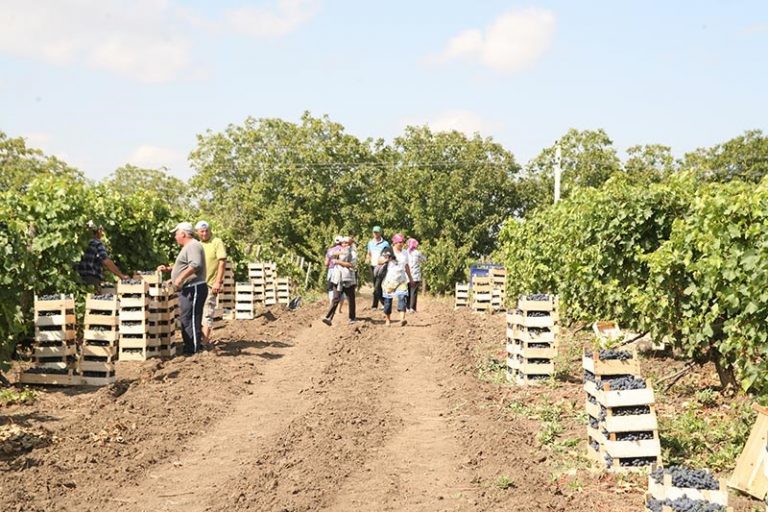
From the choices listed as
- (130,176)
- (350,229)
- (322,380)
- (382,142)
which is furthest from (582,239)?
(130,176)

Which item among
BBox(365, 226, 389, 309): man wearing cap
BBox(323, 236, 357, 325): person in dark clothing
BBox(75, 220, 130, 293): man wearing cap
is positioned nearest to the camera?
BBox(75, 220, 130, 293): man wearing cap

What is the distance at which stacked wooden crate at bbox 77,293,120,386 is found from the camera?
10.7 m

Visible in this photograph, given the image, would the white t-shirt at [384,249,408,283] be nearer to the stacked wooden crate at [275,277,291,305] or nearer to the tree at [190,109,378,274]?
the stacked wooden crate at [275,277,291,305]

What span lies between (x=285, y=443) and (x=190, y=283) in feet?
16.6

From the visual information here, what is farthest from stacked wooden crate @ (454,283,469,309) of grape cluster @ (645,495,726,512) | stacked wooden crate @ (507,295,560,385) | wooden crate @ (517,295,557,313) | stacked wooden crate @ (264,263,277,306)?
grape cluster @ (645,495,726,512)

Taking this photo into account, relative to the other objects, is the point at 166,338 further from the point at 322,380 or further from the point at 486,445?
the point at 486,445

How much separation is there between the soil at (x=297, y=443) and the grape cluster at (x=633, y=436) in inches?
13.4

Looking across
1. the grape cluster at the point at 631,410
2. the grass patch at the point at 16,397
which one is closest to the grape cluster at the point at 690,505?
the grape cluster at the point at 631,410

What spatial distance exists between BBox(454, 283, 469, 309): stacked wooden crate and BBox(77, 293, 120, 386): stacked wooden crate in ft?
51.6

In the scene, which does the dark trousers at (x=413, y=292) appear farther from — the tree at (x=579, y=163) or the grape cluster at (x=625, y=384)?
the tree at (x=579, y=163)

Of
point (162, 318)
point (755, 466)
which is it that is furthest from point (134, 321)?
point (755, 466)

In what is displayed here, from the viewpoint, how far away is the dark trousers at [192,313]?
491 inches

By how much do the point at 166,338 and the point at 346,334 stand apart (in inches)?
157

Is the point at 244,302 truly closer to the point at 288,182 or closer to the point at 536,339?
the point at 536,339
